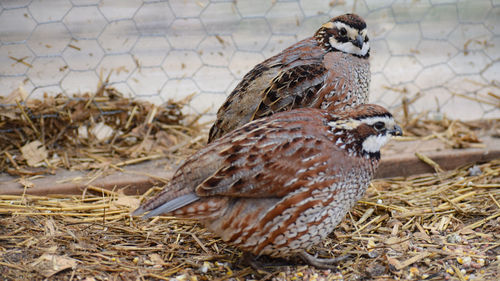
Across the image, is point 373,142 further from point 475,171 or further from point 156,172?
point 156,172

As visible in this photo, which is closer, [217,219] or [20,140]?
[217,219]

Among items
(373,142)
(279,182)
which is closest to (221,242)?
(279,182)

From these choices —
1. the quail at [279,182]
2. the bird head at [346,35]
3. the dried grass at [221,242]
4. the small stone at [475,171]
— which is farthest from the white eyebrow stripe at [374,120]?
the small stone at [475,171]

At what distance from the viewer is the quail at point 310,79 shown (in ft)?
11.0

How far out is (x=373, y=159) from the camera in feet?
9.64

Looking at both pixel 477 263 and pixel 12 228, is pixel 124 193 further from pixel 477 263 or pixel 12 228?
pixel 477 263

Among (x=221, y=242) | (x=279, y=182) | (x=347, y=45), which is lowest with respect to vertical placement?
(x=221, y=242)

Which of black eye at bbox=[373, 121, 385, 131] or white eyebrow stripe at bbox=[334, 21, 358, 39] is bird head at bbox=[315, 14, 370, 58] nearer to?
white eyebrow stripe at bbox=[334, 21, 358, 39]

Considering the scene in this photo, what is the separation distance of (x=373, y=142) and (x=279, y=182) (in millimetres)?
562

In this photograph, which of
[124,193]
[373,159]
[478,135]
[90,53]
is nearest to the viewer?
[373,159]

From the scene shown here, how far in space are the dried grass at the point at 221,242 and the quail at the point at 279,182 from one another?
0.99ft

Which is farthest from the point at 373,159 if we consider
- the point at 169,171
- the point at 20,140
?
the point at 20,140

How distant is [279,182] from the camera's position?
8.85ft

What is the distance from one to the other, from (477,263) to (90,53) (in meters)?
3.53
